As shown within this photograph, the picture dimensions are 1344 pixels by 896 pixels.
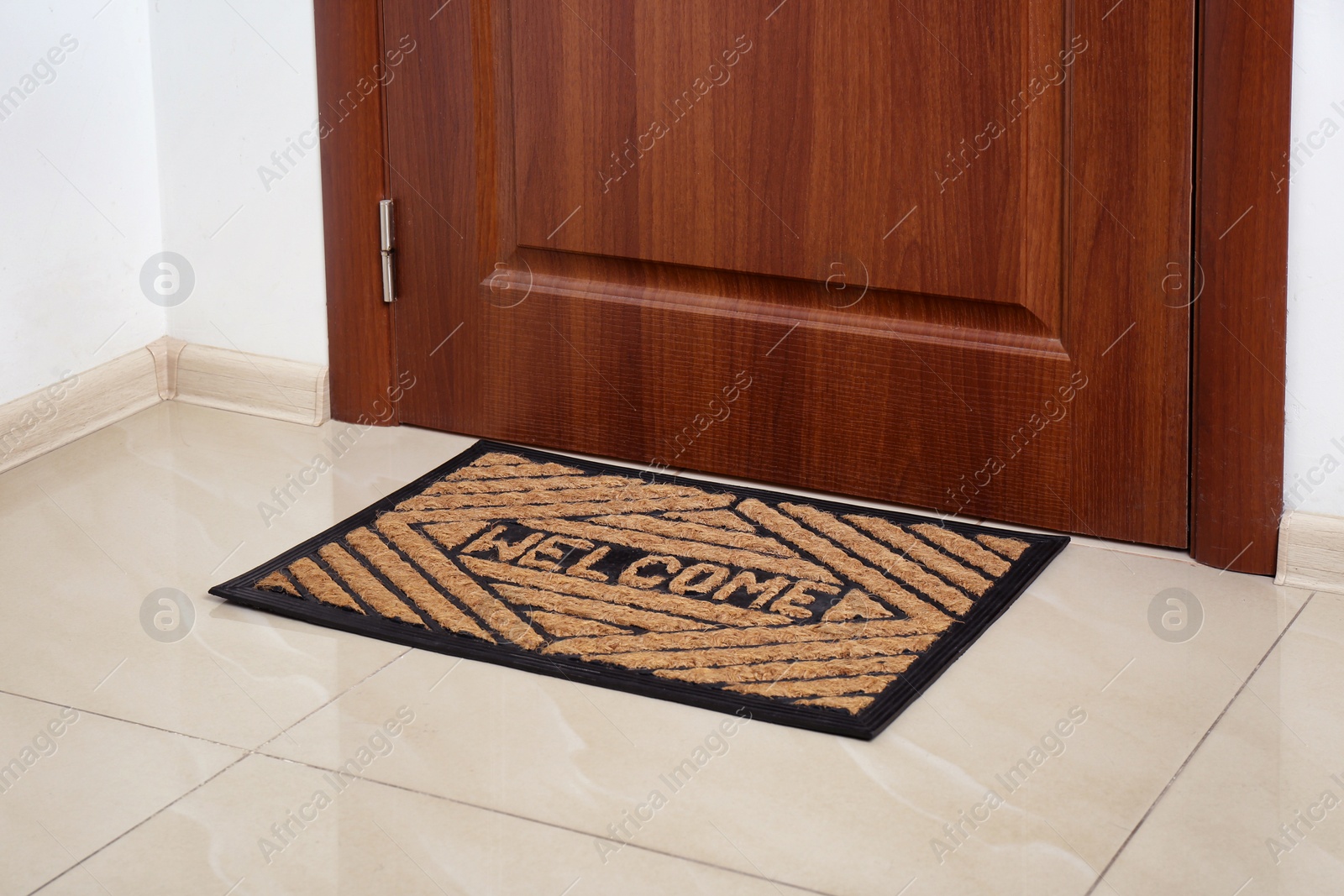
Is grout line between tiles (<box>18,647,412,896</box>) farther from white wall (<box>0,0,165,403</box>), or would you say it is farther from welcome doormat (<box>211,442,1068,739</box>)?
white wall (<box>0,0,165,403</box>)

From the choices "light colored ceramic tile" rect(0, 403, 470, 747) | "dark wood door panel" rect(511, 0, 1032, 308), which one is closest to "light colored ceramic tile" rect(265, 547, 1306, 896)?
"light colored ceramic tile" rect(0, 403, 470, 747)

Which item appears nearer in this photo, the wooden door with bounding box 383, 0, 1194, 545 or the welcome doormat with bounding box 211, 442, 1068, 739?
the welcome doormat with bounding box 211, 442, 1068, 739

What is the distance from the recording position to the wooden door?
1659mm

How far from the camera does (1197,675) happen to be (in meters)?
1.49

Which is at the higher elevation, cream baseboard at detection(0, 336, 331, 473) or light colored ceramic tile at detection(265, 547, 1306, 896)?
cream baseboard at detection(0, 336, 331, 473)

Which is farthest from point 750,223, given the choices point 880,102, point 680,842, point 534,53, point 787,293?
point 680,842

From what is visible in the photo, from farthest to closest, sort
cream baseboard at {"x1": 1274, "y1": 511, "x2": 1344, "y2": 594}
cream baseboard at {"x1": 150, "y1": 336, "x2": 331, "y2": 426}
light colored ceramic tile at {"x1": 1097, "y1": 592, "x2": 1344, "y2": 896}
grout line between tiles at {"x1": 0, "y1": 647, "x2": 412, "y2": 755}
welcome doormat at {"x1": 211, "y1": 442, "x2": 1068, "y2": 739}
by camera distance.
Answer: cream baseboard at {"x1": 150, "y1": 336, "x2": 331, "y2": 426}
cream baseboard at {"x1": 1274, "y1": 511, "x2": 1344, "y2": 594}
welcome doormat at {"x1": 211, "y1": 442, "x2": 1068, "y2": 739}
grout line between tiles at {"x1": 0, "y1": 647, "x2": 412, "y2": 755}
light colored ceramic tile at {"x1": 1097, "y1": 592, "x2": 1344, "y2": 896}

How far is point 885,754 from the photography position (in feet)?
4.49

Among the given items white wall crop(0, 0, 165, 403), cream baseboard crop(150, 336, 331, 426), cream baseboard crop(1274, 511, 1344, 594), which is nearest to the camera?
cream baseboard crop(1274, 511, 1344, 594)

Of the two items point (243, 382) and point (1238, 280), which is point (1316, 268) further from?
point (243, 382)

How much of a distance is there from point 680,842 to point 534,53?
3.60ft

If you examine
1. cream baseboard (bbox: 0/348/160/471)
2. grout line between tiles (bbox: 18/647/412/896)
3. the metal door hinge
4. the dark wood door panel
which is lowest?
grout line between tiles (bbox: 18/647/412/896)

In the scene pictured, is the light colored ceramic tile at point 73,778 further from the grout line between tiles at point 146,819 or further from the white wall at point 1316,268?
the white wall at point 1316,268

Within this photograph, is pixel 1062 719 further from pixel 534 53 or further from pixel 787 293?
pixel 534 53
